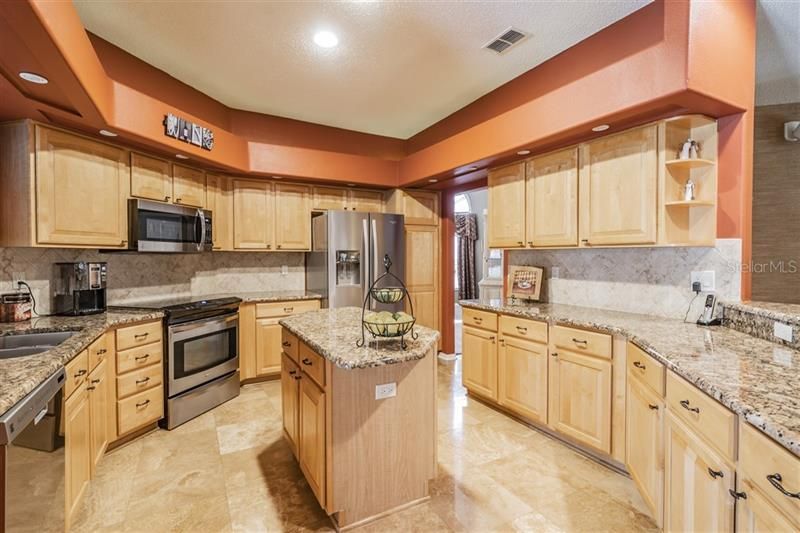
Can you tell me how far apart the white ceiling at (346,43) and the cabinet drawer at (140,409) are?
2.54 metres

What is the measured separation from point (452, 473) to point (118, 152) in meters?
3.27

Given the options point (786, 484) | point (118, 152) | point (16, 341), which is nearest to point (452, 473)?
point (786, 484)

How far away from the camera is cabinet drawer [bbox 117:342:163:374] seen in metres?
2.72

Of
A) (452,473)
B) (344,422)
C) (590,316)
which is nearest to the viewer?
(344,422)

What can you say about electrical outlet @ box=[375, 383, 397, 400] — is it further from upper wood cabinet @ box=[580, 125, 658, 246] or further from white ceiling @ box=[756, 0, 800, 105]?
white ceiling @ box=[756, 0, 800, 105]

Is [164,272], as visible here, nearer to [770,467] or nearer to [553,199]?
[553,199]

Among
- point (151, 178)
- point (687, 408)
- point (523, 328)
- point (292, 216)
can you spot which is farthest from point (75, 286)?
point (687, 408)

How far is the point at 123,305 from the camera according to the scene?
11.1 feet

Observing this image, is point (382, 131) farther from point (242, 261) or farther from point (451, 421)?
point (451, 421)

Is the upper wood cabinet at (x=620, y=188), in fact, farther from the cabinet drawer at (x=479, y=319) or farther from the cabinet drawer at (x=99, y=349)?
the cabinet drawer at (x=99, y=349)

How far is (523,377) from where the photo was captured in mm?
3002

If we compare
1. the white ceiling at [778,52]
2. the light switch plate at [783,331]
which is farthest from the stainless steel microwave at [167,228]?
the white ceiling at [778,52]

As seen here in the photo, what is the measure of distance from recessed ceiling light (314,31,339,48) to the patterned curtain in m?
6.86

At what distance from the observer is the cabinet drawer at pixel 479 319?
3.28 m
